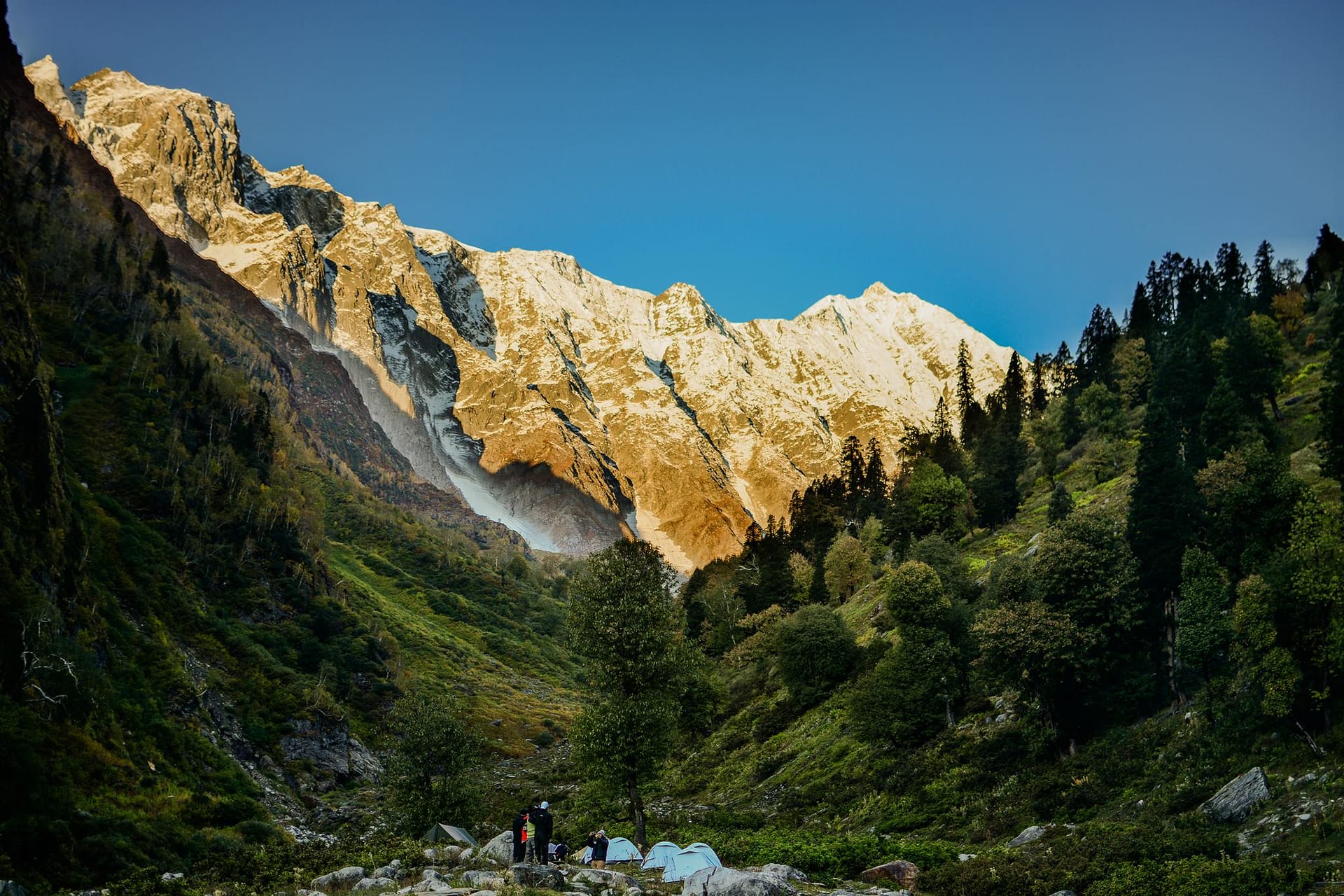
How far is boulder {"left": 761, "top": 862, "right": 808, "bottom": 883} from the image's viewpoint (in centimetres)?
2603

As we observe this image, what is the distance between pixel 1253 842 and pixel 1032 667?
1822cm

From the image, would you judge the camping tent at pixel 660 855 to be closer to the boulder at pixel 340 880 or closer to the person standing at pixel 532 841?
the person standing at pixel 532 841

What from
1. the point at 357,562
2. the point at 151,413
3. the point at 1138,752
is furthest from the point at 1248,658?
the point at 357,562

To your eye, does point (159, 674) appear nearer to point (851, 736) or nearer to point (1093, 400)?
point (851, 736)

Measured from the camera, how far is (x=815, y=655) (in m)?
74.0

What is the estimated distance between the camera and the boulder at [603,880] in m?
25.5

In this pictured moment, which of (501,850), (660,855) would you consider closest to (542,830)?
(501,850)

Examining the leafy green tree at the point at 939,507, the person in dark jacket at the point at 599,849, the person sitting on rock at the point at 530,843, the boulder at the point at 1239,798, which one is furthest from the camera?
the leafy green tree at the point at 939,507

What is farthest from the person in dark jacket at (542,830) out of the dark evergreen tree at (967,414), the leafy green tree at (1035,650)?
the dark evergreen tree at (967,414)

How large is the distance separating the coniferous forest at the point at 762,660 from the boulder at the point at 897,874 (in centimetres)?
62

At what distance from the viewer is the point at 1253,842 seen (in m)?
25.2

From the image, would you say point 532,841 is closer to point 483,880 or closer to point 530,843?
point 530,843

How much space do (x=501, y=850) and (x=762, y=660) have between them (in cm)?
7190

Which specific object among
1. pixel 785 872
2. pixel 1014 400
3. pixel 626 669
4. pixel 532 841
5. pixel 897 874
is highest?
pixel 1014 400
